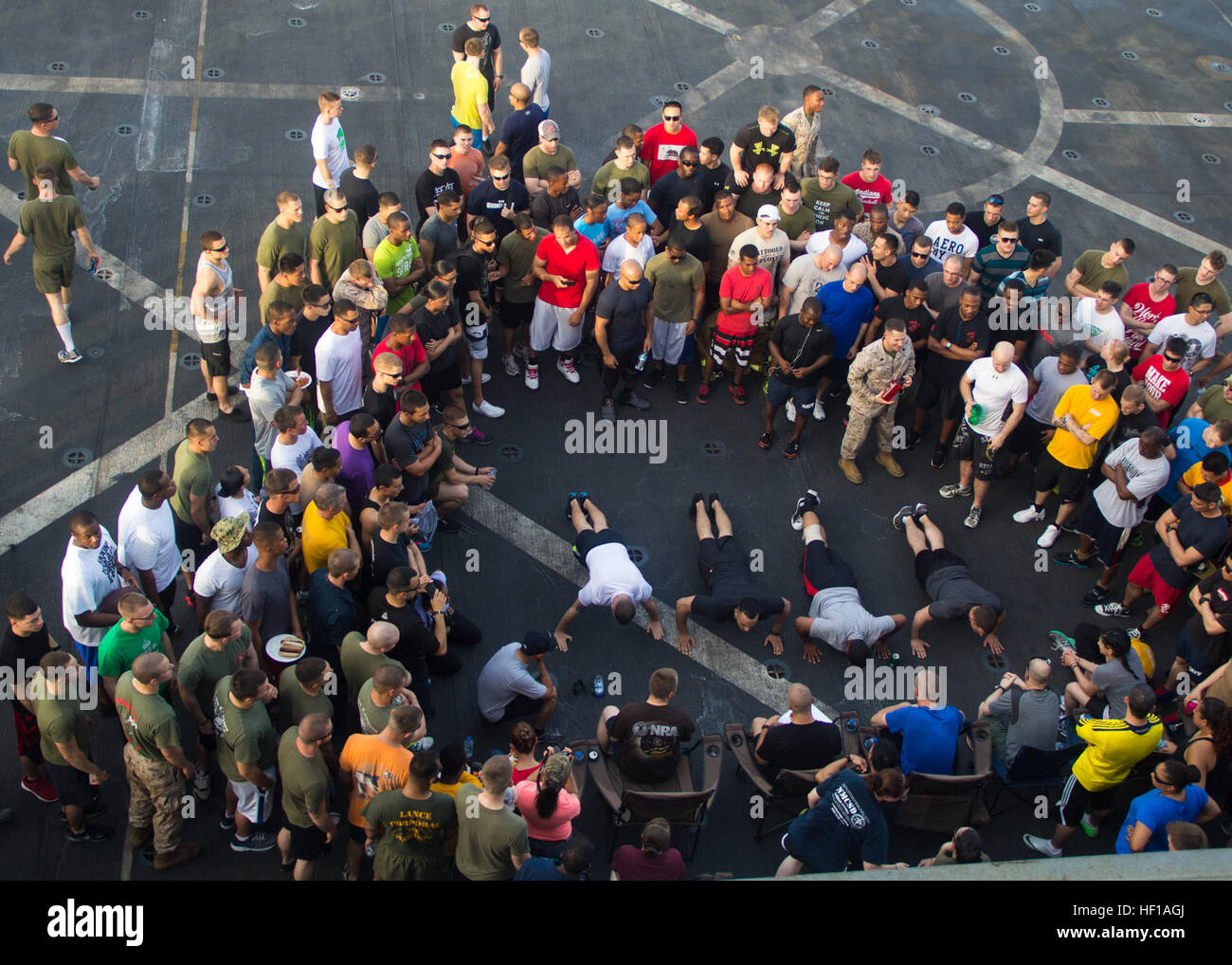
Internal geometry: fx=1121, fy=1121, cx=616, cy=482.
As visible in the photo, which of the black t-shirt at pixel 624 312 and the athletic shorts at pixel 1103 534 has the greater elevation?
the black t-shirt at pixel 624 312

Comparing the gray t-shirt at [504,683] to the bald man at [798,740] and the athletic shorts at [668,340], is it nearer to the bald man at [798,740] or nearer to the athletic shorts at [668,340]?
the bald man at [798,740]

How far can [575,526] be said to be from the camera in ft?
33.2

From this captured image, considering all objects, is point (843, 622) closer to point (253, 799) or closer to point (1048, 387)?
point (1048, 387)

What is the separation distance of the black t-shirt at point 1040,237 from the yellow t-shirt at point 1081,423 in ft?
7.11

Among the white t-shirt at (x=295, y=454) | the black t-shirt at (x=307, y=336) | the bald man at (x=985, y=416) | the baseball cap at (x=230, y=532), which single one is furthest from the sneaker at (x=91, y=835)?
the bald man at (x=985, y=416)

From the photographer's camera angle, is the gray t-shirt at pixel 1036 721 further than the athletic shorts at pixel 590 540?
No

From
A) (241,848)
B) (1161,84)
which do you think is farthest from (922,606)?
(1161,84)

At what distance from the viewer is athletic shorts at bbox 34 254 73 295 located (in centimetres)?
1055

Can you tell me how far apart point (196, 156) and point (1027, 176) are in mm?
10779

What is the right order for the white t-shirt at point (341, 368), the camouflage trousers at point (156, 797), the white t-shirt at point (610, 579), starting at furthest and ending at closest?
1. the white t-shirt at point (341, 368)
2. the white t-shirt at point (610, 579)
3. the camouflage trousers at point (156, 797)

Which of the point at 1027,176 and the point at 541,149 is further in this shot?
the point at 1027,176

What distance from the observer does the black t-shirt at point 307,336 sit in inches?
385

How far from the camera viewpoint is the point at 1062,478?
1063 cm

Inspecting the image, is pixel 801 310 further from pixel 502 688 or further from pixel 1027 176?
pixel 1027 176
